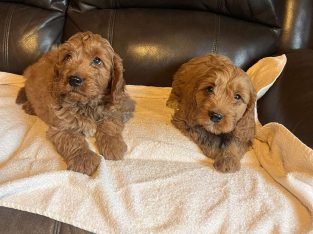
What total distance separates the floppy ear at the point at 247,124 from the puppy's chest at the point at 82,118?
32.1 inches

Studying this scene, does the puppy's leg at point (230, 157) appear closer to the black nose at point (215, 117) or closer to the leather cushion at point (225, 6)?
the black nose at point (215, 117)

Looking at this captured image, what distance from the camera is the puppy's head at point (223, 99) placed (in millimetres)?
2010

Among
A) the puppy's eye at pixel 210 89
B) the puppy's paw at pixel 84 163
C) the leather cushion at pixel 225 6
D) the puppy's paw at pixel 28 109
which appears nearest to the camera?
the puppy's paw at pixel 84 163

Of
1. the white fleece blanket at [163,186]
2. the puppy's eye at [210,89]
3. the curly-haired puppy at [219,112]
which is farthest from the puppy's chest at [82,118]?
the puppy's eye at [210,89]

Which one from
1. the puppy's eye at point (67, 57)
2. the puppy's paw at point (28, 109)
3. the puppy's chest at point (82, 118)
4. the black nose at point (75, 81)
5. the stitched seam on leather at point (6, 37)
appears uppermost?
the puppy's eye at point (67, 57)

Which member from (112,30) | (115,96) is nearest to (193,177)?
(115,96)

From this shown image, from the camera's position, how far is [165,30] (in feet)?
8.45

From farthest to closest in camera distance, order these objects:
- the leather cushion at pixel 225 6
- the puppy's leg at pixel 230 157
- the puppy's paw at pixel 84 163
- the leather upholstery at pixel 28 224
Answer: the leather cushion at pixel 225 6 < the puppy's leg at pixel 230 157 < the puppy's paw at pixel 84 163 < the leather upholstery at pixel 28 224

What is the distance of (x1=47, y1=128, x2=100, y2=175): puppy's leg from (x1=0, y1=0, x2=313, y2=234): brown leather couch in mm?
739

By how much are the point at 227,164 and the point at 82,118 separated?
882 millimetres

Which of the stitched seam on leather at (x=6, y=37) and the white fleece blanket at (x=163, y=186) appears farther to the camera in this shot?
the stitched seam on leather at (x=6, y=37)

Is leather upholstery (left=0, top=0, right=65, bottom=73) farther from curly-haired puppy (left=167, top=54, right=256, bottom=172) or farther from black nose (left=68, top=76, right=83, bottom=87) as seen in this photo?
curly-haired puppy (left=167, top=54, right=256, bottom=172)

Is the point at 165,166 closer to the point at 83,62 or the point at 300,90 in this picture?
the point at 83,62

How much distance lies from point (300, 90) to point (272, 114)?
21 centimetres
